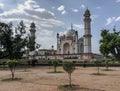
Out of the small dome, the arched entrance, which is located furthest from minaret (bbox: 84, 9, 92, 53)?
the arched entrance

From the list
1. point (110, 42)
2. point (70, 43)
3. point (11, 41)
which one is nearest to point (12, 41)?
point (11, 41)

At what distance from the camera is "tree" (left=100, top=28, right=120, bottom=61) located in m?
48.5

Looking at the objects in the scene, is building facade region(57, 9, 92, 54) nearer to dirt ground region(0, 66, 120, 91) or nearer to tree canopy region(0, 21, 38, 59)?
tree canopy region(0, 21, 38, 59)

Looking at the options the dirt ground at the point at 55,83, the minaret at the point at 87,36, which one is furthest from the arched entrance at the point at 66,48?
the dirt ground at the point at 55,83

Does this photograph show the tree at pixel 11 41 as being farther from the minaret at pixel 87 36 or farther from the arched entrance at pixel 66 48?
the arched entrance at pixel 66 48

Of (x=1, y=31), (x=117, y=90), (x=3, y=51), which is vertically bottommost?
(x=117, y=90)

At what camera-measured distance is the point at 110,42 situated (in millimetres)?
49219

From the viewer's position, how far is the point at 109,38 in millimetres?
50219

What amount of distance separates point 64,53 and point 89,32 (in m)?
26.6

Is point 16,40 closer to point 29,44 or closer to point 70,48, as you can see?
point 29,44

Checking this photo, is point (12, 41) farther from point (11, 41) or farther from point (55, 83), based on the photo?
point (55, 83)

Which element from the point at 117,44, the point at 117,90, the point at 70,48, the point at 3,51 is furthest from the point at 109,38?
the point at 70,48

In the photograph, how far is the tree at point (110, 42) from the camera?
48.5 meters

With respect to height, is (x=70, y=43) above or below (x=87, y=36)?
below
